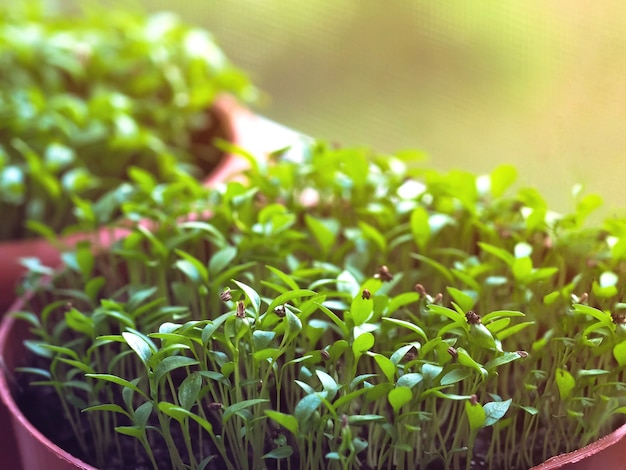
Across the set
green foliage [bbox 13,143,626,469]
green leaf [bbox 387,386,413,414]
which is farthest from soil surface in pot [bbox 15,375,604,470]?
green leaf [bbox 387,386,413,414]

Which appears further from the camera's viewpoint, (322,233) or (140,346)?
(322,233)

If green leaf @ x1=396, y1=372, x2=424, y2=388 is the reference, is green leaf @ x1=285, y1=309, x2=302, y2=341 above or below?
above

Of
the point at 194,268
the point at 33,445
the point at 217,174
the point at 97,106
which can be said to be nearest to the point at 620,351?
the point at 194,268

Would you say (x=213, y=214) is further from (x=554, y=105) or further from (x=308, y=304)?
(x=554, y=105)

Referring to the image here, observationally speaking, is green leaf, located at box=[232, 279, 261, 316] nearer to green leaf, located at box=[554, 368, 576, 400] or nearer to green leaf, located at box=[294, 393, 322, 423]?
green leaf, located at box=[294, 393, 322, 423]

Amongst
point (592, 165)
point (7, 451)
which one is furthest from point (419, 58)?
point (7, 451)

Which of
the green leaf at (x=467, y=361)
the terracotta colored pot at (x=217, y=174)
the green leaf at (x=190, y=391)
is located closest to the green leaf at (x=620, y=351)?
the green leaf at (x=467, y=361)

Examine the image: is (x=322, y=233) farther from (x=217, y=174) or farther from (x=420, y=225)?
(x=217, y=174)
